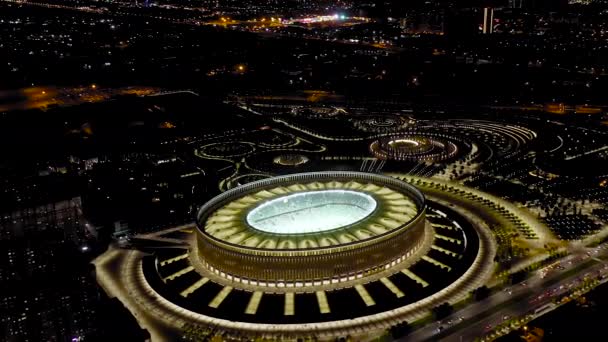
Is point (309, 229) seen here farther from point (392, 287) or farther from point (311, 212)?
point (392, 287)

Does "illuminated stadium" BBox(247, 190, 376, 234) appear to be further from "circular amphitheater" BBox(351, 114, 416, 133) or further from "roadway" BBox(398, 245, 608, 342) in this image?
"circular amphitheater" BBox(351, 114, 416, 133)

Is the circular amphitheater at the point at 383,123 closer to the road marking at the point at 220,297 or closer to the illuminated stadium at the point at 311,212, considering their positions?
the illuminated stadium at the point at 311,212

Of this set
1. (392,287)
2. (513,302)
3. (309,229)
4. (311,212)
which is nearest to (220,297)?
(309,229)

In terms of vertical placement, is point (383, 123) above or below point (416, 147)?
above

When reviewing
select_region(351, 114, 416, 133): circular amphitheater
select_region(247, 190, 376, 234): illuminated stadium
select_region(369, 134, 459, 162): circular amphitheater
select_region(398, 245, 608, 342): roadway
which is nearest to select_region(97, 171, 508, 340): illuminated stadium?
select_region(247, 190, 376, 234): illuminated stadium

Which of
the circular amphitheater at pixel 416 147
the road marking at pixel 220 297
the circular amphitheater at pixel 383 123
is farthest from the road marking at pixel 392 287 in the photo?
the circular amphitheater at pixel 383 123

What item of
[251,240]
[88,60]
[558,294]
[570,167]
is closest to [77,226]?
[251,240]

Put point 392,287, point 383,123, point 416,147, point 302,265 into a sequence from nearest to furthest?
point 392,287 → point 302,265 → point 416,147 → point 383,123
